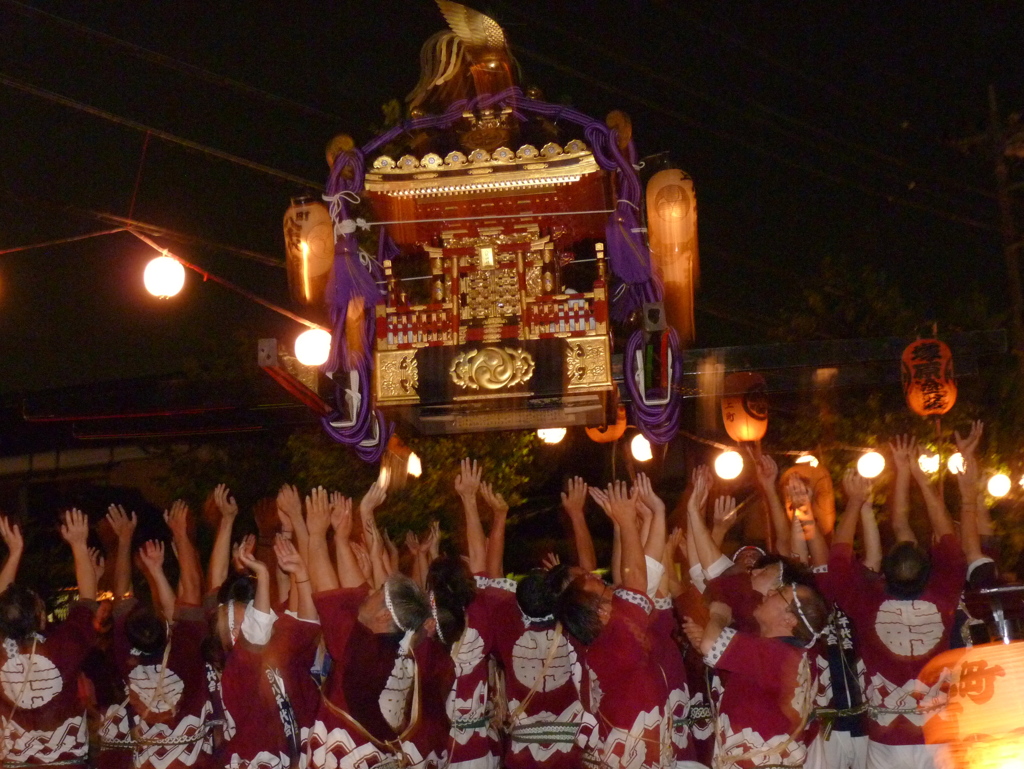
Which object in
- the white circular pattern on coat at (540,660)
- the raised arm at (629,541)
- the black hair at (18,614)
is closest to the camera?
the raised arm at (629,541)

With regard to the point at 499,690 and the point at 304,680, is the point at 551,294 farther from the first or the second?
the point at 304,680

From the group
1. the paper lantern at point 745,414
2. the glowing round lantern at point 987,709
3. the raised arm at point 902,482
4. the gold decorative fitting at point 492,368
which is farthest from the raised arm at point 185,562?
the paper lantern at point 745,414

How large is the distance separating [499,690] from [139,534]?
23.1 feet

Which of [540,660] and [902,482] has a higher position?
[902,482]

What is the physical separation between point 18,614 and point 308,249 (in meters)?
2.91

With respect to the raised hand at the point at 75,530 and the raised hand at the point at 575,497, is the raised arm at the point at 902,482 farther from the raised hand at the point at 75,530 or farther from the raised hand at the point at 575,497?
the raised hand at the point at 75,530

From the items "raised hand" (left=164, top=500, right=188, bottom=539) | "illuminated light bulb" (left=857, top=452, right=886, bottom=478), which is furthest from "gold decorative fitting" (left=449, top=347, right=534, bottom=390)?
"illuminated light bulb" (left=857, top=452, right=886, bottom=478)

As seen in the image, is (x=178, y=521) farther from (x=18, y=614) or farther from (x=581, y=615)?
(x=581, y=615)

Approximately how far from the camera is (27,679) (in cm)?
558

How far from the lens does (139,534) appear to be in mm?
11789

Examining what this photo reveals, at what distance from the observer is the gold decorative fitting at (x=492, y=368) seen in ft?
22.3

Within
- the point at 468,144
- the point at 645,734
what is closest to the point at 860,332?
the point at 468,144

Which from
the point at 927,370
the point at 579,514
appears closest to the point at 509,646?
the point at 579,514

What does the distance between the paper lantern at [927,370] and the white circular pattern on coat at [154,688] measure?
18.3 ft
